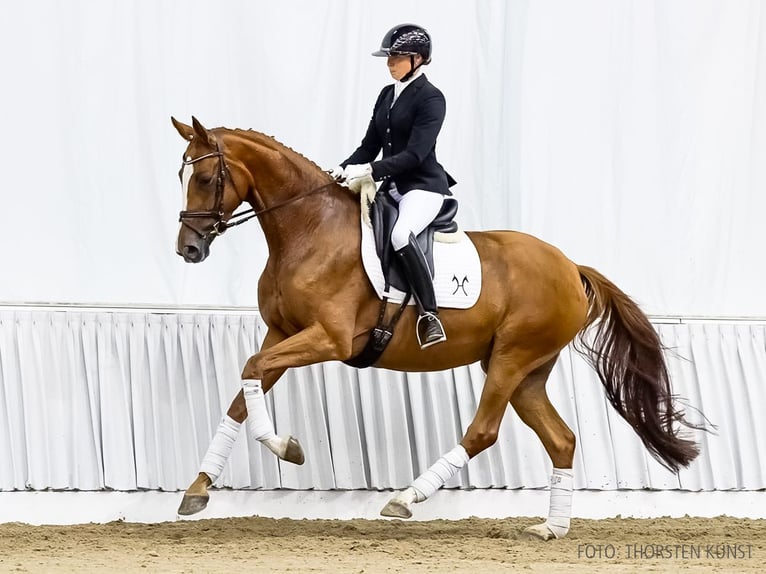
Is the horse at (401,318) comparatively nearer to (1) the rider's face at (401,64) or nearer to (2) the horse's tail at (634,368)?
(2) the horse's tail at (634,368)

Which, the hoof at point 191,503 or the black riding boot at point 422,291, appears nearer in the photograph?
the hoof at point 191,503

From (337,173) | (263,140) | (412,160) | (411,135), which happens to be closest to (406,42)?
(411,135)

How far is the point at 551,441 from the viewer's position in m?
5.21

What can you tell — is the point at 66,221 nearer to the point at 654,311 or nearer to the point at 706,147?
the point at 654,311

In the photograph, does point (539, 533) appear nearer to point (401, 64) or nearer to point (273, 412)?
point (273, 412)

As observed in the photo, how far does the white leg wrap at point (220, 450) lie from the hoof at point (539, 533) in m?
1.38

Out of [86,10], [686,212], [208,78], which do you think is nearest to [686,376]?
[686,212]

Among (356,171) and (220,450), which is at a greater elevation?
(356,171)

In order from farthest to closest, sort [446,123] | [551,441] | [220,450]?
[446,123], [551,441], [220,450]

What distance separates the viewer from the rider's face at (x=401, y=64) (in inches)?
197

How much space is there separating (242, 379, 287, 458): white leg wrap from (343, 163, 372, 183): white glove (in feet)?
3.25

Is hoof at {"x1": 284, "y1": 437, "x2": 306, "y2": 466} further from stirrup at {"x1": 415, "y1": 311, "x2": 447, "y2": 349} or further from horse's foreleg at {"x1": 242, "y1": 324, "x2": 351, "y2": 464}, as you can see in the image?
stirrup at {"x1": 415, "y1": 311, "x2": 447, "y2": 349}

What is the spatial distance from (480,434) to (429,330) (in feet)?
1.73

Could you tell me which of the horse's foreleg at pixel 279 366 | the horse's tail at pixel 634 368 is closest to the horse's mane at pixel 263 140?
the horse's foreleg at pixel 279 366
